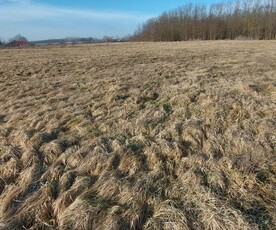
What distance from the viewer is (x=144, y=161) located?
453 cm

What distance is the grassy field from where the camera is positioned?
3.37 m

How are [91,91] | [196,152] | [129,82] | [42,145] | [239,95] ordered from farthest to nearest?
[129,82] → [91,91] → [239,95] → [42,145] → [196,152]

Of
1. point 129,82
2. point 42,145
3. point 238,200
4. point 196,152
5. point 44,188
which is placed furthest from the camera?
point 129,82

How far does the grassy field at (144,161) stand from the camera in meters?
3.37

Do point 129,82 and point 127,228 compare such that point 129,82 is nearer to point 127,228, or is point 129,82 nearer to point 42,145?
point 42,145

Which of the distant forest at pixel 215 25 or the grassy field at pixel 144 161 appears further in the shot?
the distant forest at pixel 215 25

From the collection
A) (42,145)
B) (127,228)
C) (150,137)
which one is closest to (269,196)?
(127,228)

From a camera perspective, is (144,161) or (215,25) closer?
(144,161)

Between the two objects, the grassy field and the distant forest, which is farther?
the distant forest

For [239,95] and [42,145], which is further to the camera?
[239,95]

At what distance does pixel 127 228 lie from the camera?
323 cm

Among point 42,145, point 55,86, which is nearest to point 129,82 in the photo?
point 55,86

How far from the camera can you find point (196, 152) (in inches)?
184

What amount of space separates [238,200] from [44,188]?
7.99ft
